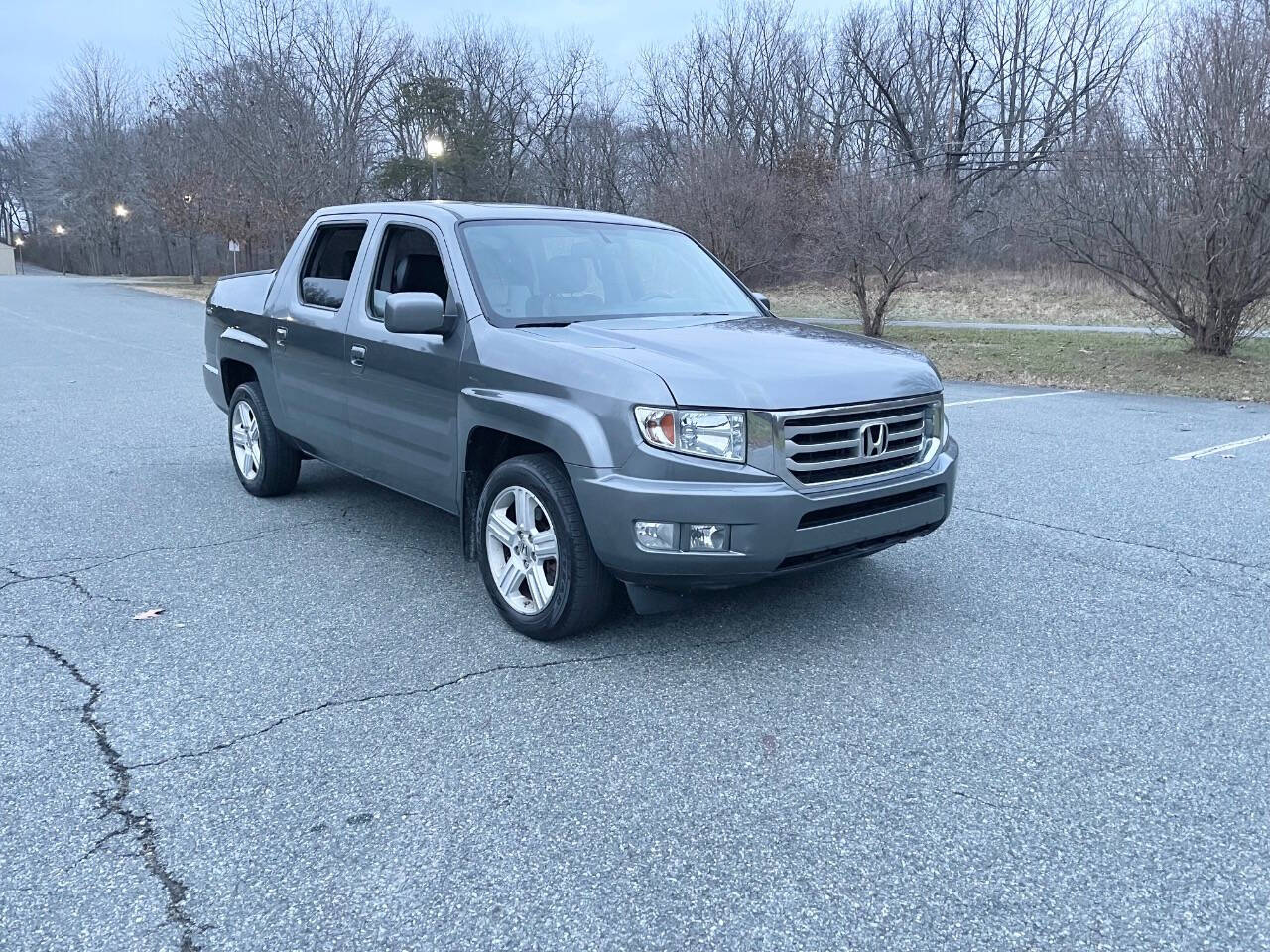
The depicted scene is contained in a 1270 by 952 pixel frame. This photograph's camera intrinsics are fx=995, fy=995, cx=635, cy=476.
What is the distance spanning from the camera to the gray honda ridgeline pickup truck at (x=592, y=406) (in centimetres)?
368

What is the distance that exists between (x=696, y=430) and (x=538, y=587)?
1.01 m

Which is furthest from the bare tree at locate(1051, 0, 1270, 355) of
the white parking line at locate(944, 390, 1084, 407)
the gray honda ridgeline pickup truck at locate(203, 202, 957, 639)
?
the gray honda ridgeline pickup truck at locate(203, 202, 957, 639)

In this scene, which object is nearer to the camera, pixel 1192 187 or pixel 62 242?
pixel 1192 187

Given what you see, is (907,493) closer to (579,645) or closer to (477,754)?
(579,645)

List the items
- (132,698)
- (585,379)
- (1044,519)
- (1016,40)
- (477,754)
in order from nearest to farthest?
(477,754)
(132,698)
(585,379)
(1044,519)
(1016,40)

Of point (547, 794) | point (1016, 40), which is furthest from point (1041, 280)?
point (547, 794)

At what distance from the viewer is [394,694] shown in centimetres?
367

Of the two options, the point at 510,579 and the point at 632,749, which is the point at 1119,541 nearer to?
the point at 510,579

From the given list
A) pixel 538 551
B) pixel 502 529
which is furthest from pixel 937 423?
pixel 502 529

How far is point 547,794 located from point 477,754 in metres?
0.35

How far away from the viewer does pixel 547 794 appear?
3006 mm

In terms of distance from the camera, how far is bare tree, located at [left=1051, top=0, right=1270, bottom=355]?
42.9ft

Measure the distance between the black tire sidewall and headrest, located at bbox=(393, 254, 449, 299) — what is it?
44.2 inches

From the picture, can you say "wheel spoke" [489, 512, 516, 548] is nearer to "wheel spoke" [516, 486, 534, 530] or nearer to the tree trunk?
"wheel spoke" [516, 486, 534, 530]
